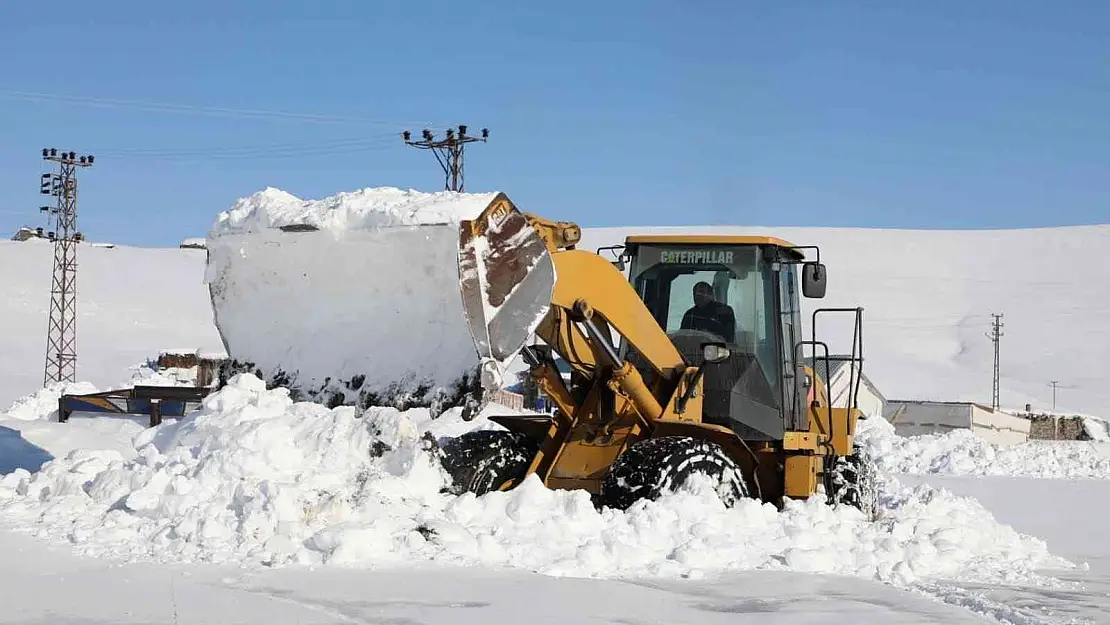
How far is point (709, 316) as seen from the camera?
9.49m

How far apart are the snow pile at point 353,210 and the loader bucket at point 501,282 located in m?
0.13

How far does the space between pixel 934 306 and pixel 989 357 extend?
36.9 feet

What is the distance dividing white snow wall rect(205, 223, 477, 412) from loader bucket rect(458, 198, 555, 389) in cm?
7

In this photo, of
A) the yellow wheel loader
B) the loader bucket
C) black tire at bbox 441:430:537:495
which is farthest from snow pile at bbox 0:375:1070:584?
the loader bucket

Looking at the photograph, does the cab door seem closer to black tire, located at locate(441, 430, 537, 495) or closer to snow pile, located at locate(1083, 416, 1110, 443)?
black tire, located at locate(441, 430, 537, 495)

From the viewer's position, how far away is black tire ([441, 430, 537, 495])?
29.5 feet

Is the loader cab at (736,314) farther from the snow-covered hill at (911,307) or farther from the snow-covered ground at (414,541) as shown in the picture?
the snow-covered hill at (911,307)

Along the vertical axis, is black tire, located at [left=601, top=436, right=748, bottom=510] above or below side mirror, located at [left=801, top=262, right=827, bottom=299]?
below

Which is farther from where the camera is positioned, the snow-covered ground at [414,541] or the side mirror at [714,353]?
the side mirror at [714,353]

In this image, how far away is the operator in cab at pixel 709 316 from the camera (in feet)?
31.0

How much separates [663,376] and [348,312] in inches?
88.5

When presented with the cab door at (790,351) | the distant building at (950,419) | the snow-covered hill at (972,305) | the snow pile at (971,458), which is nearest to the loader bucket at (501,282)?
the cab door at (790,351)

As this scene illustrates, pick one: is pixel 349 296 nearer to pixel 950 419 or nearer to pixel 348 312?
pixel 348 312

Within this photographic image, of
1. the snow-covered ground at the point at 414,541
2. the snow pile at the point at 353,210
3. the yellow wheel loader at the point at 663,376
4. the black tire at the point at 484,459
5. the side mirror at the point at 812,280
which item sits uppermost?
the snow pile at the point at 353,210
